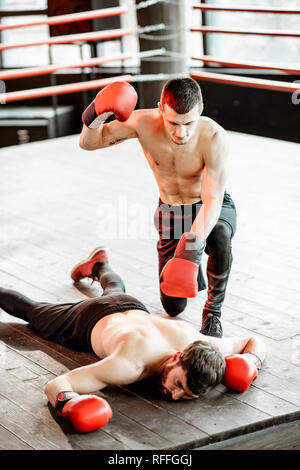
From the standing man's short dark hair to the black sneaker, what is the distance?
70 cm

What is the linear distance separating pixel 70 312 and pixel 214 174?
0.63 meters

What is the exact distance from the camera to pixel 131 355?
205 centimetres

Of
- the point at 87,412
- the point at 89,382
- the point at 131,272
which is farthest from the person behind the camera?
the point at 131,272

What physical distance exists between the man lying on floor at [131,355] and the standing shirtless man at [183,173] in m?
0.15

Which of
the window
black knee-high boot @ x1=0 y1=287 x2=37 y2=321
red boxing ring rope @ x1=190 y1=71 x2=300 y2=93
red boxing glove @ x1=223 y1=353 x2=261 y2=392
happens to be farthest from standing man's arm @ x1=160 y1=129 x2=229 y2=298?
the window

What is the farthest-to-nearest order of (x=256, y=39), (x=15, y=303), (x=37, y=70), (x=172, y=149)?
(x=256, y=39), (x=37, y=70), (x=15, y=303), (x=172, y=149)

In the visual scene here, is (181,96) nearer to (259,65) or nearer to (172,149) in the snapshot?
(172,149)

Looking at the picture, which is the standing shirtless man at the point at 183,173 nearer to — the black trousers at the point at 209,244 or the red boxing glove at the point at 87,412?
the black trousers at the point at 209,244

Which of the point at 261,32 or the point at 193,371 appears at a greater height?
the point at 261,32

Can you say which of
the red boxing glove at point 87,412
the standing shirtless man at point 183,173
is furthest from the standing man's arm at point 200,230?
the red boxing glove at point 87,412

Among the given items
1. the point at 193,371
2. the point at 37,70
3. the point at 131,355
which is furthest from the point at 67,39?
the point at 193,371

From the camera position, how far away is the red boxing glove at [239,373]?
210cm

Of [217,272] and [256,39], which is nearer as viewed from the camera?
[217,272]
